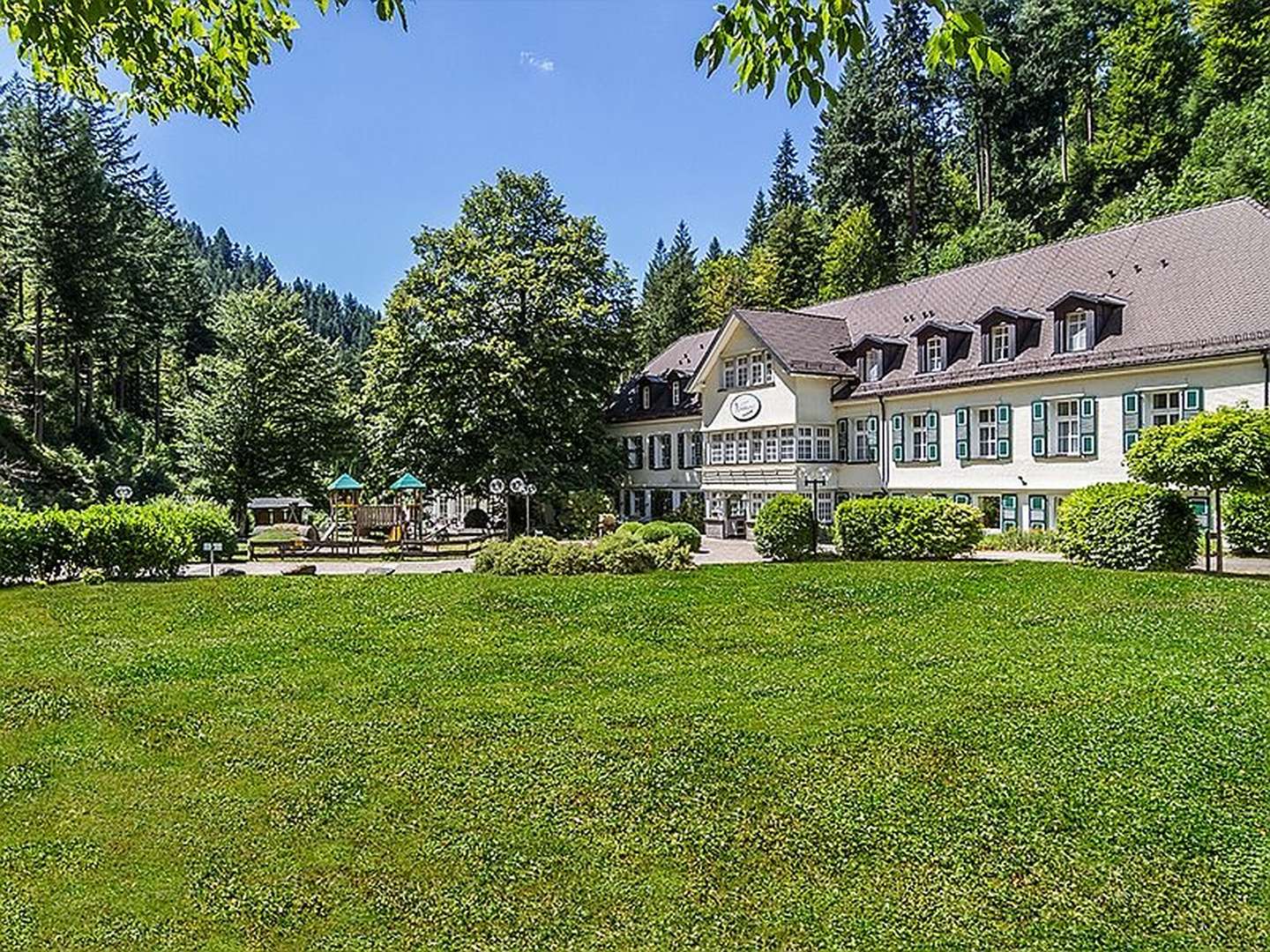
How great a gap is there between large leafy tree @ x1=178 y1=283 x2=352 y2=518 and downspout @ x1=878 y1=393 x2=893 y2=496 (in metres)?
22.7

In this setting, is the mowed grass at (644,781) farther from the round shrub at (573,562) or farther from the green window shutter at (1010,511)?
the green window shutter at (1010,511)

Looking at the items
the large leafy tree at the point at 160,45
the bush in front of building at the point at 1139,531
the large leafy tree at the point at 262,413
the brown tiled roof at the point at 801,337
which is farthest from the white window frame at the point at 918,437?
the large leafy tree at the point at 160,45

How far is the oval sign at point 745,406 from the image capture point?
1229 inches

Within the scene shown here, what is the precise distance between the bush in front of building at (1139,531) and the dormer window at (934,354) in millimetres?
11894

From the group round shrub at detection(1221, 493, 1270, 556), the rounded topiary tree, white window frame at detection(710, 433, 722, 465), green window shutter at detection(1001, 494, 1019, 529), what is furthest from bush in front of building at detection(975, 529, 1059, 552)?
white window frame at detection(710, 433, 722, 465)

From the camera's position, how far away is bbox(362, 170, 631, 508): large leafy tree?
3341 cm

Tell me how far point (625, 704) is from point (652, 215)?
22.9 m

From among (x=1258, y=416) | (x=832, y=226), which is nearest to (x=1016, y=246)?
(x=832, y=226)

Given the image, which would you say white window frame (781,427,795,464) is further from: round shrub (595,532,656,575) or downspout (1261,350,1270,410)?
round shrub (595,532,656,575)

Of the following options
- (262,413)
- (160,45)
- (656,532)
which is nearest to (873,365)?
(656,532)

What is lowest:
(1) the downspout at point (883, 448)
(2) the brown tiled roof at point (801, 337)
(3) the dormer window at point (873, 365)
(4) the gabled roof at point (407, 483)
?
(4) the gabled roof at point (407, 483)

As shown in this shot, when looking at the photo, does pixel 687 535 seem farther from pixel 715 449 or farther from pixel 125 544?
pixel 125 544

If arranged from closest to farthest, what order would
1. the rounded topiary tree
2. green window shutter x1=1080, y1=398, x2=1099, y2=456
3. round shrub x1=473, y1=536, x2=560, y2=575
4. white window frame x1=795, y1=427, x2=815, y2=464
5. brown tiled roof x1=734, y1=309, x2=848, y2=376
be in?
the rounded topiary tree
round shrub x1=473, y1=536, x2=560, y2=575
green window shutter x1=1080, y1=398, x2=1099, y2=456
white window frame x1=795, y1=427, x2=815, y2=464
brown tiled roof x1=734, y1=309, x2=848, y2=376

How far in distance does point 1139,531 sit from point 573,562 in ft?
32.3
